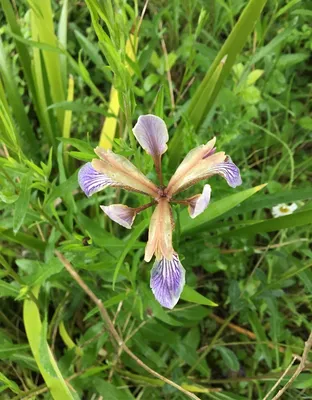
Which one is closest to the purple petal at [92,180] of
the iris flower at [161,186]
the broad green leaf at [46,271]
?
the iris flower at [161,186]

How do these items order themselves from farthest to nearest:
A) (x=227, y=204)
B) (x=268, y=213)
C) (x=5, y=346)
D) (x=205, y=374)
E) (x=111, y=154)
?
1. (x=268, y=213)
2. (x=205, y=374)
3. (x=5, y=346)
4. (x=227, y=204)
5. (x=111, y=154)

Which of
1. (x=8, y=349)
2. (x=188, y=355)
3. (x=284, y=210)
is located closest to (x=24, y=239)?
(x=8, y=349)

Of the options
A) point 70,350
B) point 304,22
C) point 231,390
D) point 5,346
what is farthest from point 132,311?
point 304,22

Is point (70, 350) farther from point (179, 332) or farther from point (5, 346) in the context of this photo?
point (179, 332)

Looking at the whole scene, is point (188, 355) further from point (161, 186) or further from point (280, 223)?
point (161, 186)

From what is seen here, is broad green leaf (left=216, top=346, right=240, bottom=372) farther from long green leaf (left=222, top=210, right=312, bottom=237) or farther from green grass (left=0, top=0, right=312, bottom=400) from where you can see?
long green leaf (left=222, top=210, right=312, bottom=237)

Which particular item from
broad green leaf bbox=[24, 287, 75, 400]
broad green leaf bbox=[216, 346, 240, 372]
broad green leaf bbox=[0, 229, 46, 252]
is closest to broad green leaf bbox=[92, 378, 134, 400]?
→ broad green leaf bbox=[24, 287, 75, 400]

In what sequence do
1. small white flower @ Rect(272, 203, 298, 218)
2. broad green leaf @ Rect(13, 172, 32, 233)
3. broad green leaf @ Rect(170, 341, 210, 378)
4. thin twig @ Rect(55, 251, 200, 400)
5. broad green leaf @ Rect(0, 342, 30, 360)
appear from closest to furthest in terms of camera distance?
thin twig @ Rect(55, 251, 200, 400) → broad green leaf @ Rect(13, 172, 32, 233) → broad green leaf @ Rect(0, 342, 30, 360) → broad green leaf @ Rect(170, 341, 210, 378) → small white flower @ Rect(272, 203, 298, 218)
